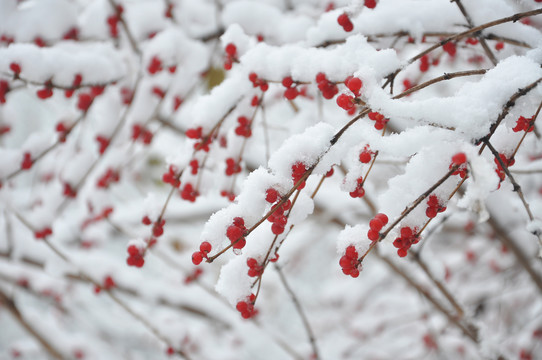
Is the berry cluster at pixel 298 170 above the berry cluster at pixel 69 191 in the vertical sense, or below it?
below

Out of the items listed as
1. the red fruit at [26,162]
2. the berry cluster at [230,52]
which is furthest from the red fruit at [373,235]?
the red fruit at [26,162]

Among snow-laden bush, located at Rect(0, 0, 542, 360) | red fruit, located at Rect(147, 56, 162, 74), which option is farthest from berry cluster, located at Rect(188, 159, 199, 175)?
red fruit, located at Rect(147, 56, 162, 74)

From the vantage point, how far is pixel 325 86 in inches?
38.6

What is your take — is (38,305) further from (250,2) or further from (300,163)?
(300,163)

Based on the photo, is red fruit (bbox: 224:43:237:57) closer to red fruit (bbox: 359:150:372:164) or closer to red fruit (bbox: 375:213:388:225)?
red fruit (bbox: 359:150:372:164)

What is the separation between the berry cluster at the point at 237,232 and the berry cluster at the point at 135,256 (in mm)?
401

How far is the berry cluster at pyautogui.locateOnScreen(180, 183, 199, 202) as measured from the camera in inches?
46.0

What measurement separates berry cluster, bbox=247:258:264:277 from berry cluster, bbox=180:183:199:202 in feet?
1.20

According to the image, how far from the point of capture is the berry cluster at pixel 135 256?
3.58 feet

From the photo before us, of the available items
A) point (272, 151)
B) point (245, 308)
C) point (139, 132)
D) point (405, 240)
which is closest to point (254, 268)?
point (245, 308)

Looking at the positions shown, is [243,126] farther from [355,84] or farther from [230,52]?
[355,84]

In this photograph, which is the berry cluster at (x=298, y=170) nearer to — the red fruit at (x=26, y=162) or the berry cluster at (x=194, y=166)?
the berry cluster at (x=194, y=166)

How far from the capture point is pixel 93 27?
1896 mm

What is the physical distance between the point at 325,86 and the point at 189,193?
50 cm
